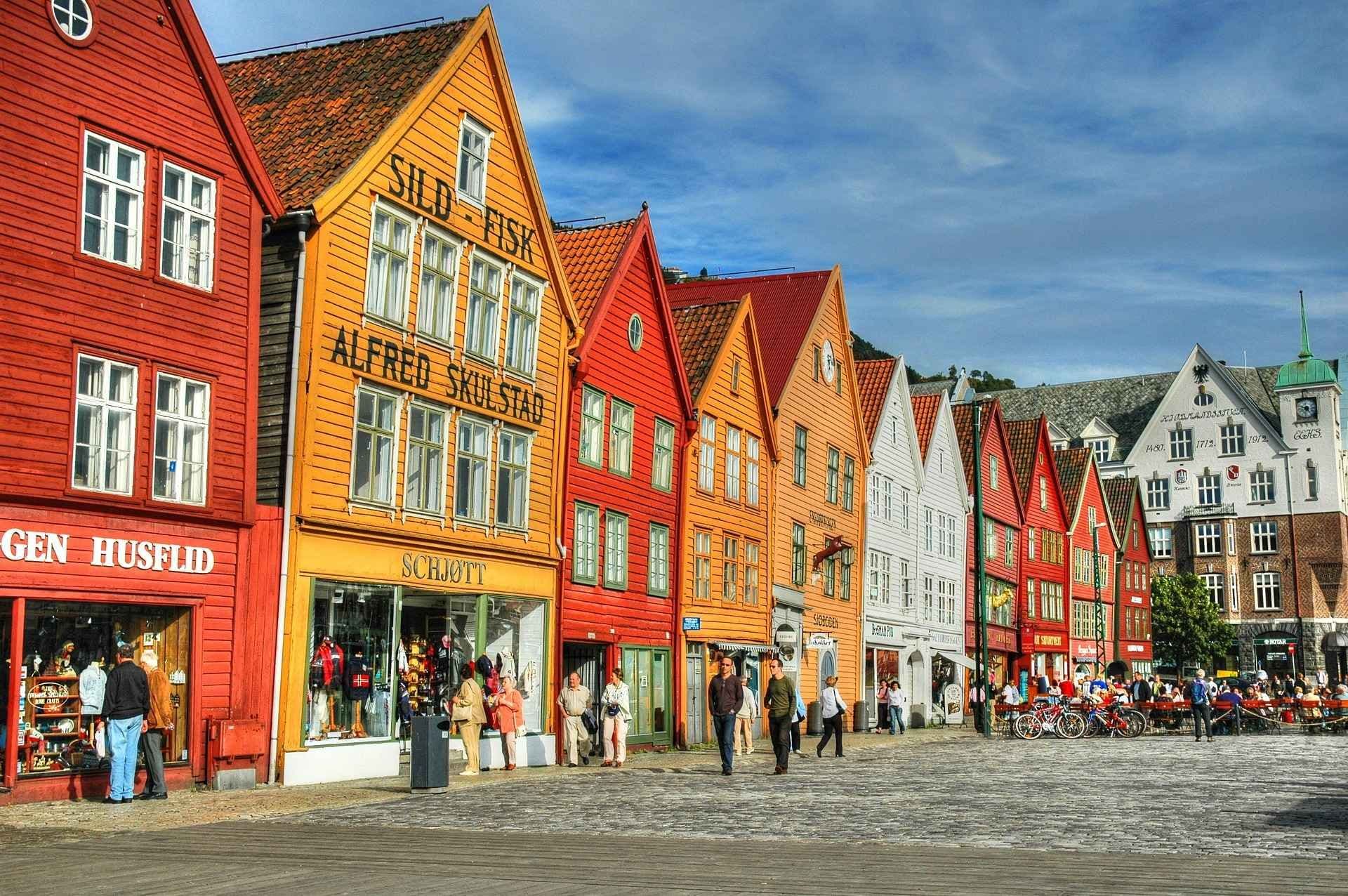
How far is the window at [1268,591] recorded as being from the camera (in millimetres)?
91188

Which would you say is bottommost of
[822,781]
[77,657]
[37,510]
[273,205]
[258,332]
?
[822,781]

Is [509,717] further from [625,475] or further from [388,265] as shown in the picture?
[388,265]

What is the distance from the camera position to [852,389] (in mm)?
46562

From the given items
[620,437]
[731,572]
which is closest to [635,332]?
[620,437]

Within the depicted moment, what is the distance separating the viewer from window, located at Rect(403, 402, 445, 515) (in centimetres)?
2442

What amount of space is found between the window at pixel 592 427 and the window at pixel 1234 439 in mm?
73086

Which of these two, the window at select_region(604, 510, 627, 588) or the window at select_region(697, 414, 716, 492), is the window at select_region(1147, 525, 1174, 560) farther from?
the window at select_region(604, 510, 627, 588)

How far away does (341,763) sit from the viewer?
2228 centimetres

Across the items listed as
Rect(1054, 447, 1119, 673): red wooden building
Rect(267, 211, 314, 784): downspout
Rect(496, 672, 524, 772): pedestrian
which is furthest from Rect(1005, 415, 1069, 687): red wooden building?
Rect(267, 211, 314, 784): downspout

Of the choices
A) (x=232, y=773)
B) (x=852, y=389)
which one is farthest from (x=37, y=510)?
(x=852, y=389)

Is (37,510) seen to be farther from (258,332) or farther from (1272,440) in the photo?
(1272,440)

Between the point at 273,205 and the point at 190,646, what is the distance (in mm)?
6478

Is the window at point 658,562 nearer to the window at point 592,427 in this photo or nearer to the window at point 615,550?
Result: the window at point 615,550

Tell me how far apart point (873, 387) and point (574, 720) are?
2457cm
